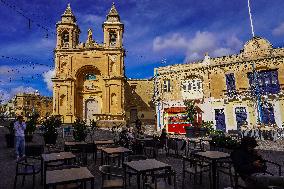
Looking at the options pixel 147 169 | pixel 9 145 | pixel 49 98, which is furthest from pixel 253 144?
pixel 49 98

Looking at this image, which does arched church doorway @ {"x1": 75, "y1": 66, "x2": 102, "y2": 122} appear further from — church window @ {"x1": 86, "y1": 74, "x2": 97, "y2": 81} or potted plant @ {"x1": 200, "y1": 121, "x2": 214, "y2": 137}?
potted plant @ {"x1": 200, "y1": 121, "x2": 214, "y2": 137}

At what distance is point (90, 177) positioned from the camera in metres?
4.94

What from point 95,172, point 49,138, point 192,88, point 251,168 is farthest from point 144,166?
point 192,88

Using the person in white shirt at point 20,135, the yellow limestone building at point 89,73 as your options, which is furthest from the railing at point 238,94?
the person in white shirt at point 20,135

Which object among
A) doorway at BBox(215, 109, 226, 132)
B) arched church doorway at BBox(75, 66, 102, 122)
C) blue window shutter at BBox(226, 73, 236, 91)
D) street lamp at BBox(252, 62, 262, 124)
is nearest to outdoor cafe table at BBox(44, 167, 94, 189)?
street lamp at BBox(252, 62, 262, 124)

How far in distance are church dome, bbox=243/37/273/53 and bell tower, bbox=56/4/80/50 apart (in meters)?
22.8

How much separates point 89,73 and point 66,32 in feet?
22.0

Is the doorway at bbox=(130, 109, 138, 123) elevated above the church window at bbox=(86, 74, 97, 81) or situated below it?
below

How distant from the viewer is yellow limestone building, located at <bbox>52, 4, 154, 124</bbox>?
33.7 m

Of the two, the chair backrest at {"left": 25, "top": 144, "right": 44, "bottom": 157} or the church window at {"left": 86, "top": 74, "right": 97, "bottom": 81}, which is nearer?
the chair backrest at {"left": 25, "top": 144, "right": 44, "bottom": 157}

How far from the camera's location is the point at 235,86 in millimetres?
25844

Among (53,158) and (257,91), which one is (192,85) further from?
(53,158)

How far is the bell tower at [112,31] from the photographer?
35.7m

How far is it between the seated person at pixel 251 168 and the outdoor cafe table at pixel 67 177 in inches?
122
